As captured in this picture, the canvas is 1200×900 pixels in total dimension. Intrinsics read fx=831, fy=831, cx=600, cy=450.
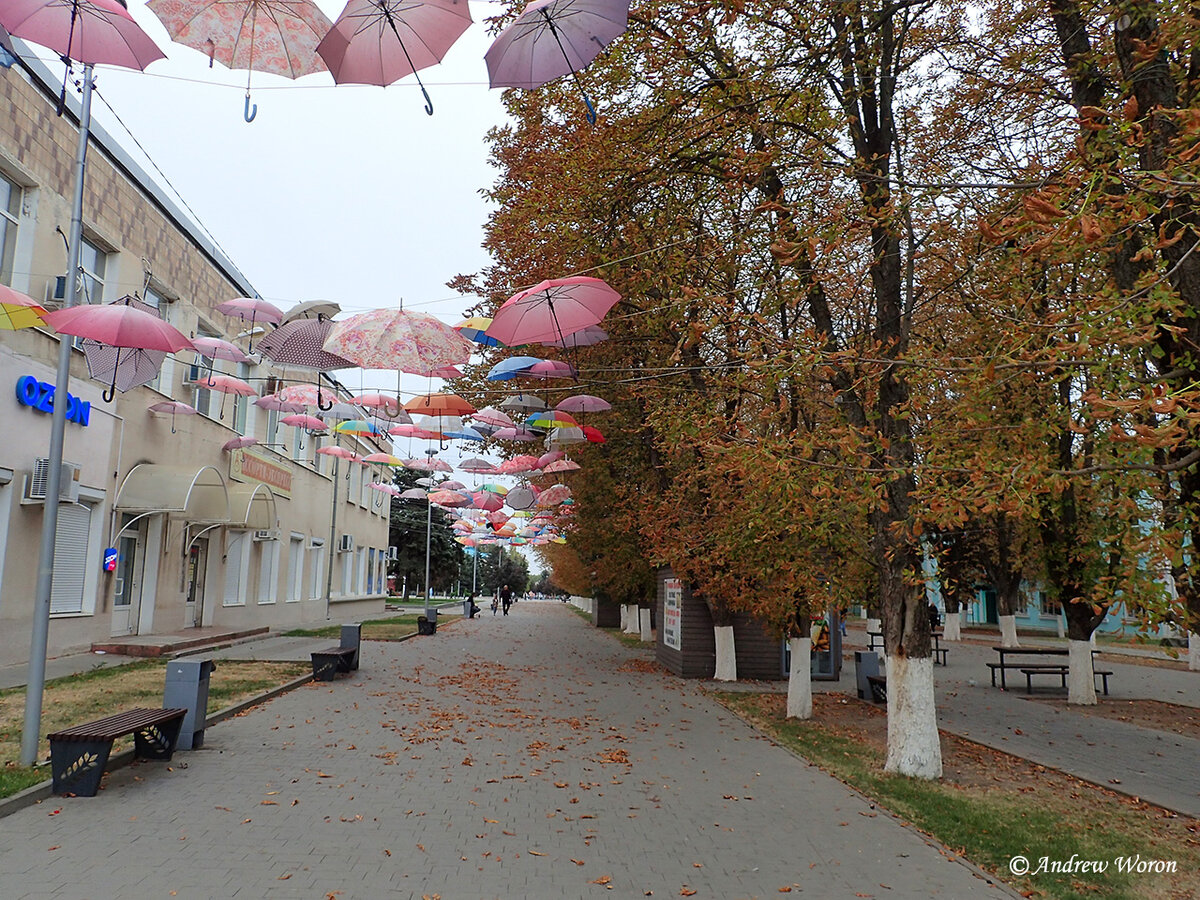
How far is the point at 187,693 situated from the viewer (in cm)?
877

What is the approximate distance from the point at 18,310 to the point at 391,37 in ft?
16.8

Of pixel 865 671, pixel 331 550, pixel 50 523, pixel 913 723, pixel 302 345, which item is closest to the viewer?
pixel 50 523

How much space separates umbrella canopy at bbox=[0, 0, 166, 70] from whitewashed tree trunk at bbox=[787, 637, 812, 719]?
37.8 ft

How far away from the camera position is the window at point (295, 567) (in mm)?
30609

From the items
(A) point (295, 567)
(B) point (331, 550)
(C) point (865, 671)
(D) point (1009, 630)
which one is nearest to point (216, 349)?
(C) point (865, 671)

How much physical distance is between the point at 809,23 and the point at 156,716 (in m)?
9.21

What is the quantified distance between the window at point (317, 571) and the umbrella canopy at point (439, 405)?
67.7 feet

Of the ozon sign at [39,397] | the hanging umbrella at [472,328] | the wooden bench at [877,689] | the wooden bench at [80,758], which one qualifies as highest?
the hanging umbrella at [472,328]

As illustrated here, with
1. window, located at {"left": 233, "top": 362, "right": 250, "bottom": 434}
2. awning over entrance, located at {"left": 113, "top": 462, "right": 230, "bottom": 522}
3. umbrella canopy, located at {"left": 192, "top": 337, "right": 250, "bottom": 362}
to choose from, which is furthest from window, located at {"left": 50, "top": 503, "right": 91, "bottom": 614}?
window, located at {"left": 233, "top": 362, "right": 250, "bottom": 434}

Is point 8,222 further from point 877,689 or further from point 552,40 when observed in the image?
point 877,689

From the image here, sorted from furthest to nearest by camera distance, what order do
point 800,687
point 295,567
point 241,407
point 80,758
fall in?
point 295,567 → point 241,407 → point 800,687 → point 80,758

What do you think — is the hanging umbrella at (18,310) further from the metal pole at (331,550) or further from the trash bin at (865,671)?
the metal pole at (331,550)

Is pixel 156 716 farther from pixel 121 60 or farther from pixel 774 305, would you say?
pixel 774 305

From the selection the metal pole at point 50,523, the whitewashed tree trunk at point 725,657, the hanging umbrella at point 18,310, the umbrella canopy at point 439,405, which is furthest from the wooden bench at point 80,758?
the whitewashed tree trunk at point 725,657
